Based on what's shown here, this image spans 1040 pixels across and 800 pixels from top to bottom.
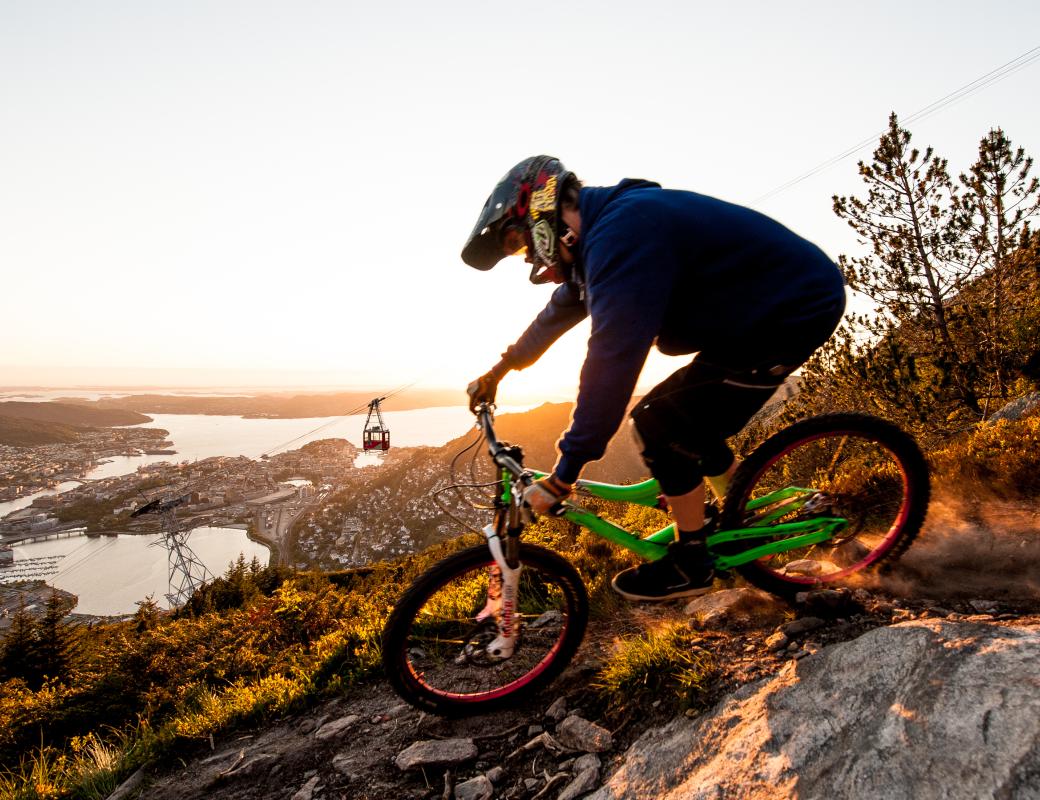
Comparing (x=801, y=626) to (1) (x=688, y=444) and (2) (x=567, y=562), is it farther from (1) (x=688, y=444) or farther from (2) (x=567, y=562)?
(2) (x=567, y=562)

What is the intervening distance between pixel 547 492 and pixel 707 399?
113 cm

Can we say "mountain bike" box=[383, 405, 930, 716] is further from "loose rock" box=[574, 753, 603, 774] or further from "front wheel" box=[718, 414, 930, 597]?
"loose rock" box=[574, 753, 603, 774]

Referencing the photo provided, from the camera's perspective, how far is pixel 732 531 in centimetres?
339

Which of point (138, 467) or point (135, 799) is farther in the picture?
point (138, 467)

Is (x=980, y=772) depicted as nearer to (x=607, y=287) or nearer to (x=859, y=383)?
(x=607, y=287)

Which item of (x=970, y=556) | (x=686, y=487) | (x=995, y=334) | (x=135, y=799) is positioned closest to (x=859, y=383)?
(x=995, y=334)

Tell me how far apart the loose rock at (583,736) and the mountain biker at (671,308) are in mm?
812

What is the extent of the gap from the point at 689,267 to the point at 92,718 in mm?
10619

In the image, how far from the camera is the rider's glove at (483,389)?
357 cm

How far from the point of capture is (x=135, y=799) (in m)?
3.39

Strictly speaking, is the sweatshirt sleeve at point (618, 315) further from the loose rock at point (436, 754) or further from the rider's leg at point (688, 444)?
the loose rock at point (436, 754)

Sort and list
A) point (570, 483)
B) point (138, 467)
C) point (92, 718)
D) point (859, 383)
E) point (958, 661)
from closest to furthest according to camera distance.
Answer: point (958, 661) < point (570, 483) < point (92, 718) < point (859, 383) < point (138, 467)

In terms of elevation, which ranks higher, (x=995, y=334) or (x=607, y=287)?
(x=995, y=334)

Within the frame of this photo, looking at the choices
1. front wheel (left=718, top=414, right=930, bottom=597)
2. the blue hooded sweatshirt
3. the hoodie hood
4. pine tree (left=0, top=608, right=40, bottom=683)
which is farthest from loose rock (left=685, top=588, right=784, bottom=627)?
pine tree (left=0, top=608, right=40, bottom=683)
